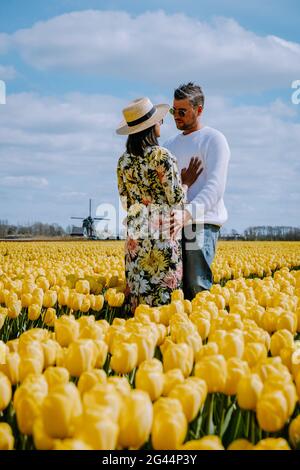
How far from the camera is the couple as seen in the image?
5.80 m

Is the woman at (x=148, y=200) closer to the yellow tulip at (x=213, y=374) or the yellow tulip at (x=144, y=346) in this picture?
the yellow tulip at (x=144, y=346)

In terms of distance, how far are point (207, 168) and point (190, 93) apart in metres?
0.90

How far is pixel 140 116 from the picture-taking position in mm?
5746

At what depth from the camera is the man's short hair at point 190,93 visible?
6656 millimetres

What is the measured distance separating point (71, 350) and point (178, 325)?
0.75 meters

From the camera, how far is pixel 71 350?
2.48 m

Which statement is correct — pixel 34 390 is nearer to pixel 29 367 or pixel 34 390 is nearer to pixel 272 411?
pixel 29 367

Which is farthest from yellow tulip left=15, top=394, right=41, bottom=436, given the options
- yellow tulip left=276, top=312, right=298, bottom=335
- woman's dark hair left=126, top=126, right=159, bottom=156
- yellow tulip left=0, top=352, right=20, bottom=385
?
woman's dark hair left=126, top=126, right=159, bottom=156

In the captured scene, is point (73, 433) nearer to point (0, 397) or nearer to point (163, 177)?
point (0, 397)

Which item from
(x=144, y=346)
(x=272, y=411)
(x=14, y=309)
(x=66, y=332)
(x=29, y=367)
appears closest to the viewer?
(x=272, y=411)

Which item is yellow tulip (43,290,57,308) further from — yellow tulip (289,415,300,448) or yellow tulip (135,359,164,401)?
yellow tulip (289,415,300,448)

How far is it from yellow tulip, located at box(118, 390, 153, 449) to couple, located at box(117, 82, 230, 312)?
415cm

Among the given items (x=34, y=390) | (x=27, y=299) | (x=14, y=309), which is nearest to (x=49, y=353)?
(x=34, y=390)
